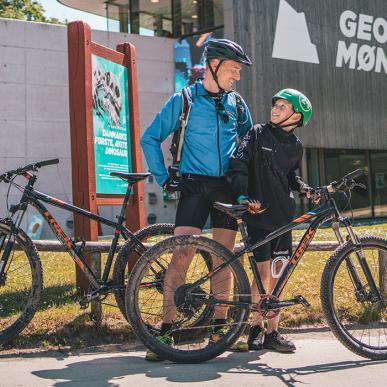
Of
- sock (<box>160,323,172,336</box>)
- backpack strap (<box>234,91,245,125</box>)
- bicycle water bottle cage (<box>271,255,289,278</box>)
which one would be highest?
backpack strap (<box>234,91,245,125</box>)

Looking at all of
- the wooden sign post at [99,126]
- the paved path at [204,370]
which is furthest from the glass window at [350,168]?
the paved path at [204,370]

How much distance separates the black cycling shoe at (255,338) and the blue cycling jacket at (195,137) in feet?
3.95

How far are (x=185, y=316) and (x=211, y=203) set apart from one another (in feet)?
2.78

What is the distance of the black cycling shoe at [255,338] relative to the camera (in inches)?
191

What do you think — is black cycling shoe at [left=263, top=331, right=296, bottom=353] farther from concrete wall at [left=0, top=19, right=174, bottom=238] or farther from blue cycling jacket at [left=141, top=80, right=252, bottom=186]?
concrete wall at [left=0, top=19, right=174, bottom=238]

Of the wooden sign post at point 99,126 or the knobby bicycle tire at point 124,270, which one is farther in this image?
the wooden sign post at point 99,126

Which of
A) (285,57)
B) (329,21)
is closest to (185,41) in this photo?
(285,57)

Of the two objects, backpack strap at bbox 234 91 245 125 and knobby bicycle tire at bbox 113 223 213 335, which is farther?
backpack strap at bbox 234 91 245 125

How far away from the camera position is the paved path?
159 inches

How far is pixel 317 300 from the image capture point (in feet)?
19.6

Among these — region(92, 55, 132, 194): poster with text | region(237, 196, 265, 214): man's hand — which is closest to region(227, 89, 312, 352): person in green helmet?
region(237, 196, 265, 214): man's hand

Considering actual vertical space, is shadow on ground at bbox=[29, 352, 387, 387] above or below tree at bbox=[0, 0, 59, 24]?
below

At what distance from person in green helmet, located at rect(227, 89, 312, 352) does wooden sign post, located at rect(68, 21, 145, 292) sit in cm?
184

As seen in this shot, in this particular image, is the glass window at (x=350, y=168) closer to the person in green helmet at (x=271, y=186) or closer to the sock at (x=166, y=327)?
the person in green helmet at (x=271, y=186)
